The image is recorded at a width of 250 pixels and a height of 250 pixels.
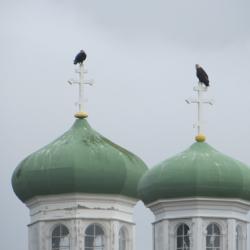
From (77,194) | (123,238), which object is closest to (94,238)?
(123,238)

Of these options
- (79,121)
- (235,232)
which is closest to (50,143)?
(79,121)

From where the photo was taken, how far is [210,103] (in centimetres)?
7094

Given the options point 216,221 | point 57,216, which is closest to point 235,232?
point 216,221

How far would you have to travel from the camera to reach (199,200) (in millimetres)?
69312

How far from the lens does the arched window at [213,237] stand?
228 feet

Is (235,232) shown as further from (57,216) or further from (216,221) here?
(57,216)

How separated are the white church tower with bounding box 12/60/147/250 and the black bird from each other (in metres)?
2.34

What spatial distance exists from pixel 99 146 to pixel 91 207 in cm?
171

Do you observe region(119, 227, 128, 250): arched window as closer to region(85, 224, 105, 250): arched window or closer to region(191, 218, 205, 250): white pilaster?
region(85, 224, 105, 250): arched window

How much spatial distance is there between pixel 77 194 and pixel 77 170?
63 centimetres

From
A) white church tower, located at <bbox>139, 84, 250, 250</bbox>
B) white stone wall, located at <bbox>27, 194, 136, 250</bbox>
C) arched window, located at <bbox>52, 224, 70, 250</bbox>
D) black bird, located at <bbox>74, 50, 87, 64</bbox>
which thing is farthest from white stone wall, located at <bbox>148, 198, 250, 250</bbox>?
black bird, located at <bbox>74, 50, 87, 64</bbox>

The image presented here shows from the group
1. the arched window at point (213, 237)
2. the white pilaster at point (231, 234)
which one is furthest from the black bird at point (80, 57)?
the white pilaster at point (231, 234)

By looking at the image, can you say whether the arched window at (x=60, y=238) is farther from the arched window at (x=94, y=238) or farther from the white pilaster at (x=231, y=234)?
the white pilaster at (x=231, y=234)

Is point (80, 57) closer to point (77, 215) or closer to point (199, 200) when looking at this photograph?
point (77, 215)
